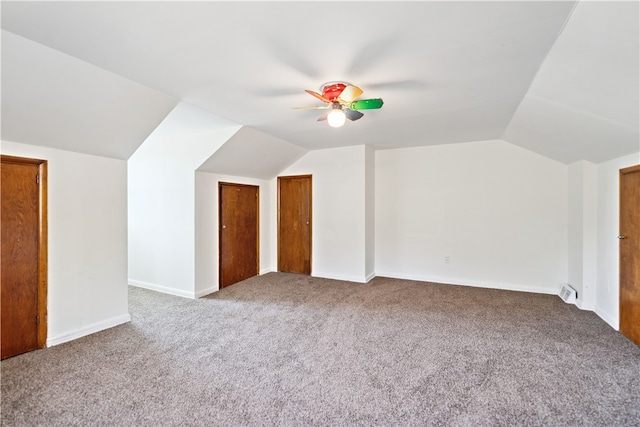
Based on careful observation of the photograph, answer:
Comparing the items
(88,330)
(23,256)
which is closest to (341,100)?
(23,256)

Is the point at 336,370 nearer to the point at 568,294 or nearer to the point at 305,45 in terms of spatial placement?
the point at 305,45

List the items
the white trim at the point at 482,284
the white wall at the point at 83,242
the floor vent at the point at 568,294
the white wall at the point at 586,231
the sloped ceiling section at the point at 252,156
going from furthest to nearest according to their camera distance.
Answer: the white trim at the point at 482,284, the sloped ceiling section at the point at 252,156, the floor vent at the point at 568,294, the white wall at the point at 586,231, the white wall at the point at 83,242

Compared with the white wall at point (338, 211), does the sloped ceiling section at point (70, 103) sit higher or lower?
higher

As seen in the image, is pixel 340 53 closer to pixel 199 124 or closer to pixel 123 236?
pixel 199 124

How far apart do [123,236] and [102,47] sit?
2081 mm

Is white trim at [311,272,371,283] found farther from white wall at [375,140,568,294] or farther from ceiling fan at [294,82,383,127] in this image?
ceiling fan at [294,82,383,127]

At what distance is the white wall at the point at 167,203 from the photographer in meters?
3.93

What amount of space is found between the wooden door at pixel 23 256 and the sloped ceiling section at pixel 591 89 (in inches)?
162

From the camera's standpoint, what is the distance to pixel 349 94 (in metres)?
2.23

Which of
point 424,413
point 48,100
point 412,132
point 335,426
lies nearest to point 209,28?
point 48,100

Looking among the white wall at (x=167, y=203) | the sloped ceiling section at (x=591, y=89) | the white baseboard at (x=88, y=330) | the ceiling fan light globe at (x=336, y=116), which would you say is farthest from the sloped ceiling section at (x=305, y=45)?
the white baseboard at (x=88, y=330)

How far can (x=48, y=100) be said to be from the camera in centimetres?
214

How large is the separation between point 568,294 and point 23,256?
6113 mm

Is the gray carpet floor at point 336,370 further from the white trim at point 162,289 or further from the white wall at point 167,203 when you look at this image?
the white wall at point 167,203
